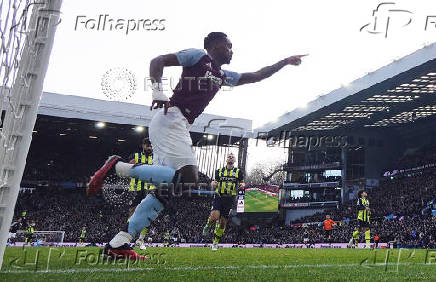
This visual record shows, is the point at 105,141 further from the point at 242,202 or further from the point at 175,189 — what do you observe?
the point at 175,189

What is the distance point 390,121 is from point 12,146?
48751mm

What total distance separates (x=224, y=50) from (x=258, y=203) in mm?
44243

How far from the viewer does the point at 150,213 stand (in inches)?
208

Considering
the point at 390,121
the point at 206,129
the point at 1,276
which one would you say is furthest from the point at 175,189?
the point at 390,121

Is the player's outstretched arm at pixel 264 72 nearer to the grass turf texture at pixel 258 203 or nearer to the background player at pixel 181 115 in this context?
the background player at pixel 181 115

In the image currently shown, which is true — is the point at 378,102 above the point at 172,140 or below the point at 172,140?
above

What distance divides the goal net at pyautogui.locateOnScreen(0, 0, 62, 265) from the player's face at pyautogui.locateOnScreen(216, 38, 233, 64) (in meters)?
1.78

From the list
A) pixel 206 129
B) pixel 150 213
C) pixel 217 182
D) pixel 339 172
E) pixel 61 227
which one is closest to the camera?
pixel 150 213

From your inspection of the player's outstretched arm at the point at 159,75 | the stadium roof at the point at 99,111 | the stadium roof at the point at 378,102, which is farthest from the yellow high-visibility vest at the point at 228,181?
the stadium roof at the point at 99,111

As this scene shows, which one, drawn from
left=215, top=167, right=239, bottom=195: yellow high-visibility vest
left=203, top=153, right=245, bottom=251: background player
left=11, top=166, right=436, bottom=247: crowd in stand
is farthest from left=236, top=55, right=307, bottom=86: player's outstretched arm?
left=11, top=166, right=436, bottom=247: crowd in stand

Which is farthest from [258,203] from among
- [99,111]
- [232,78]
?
[232,78]

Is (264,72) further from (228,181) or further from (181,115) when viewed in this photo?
(228,181)

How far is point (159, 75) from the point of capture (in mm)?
4312

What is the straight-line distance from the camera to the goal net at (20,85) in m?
3.85
